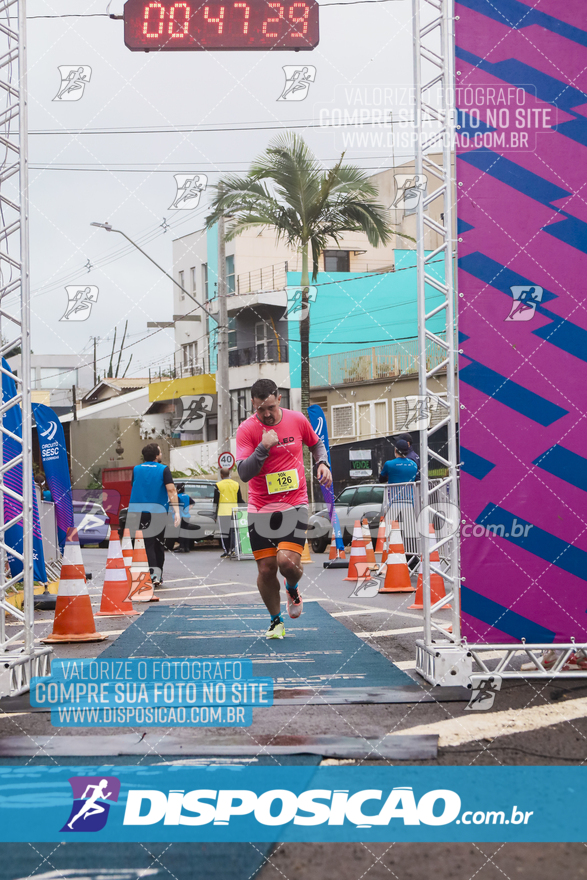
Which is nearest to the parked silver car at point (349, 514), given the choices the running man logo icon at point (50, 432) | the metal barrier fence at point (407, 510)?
the metal barrier fence at point (407, 510)

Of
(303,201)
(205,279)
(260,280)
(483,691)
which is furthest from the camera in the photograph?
(205,279)

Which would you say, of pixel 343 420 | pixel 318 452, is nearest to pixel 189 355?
pixel 343 420

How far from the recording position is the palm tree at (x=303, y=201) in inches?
930

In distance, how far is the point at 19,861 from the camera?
308 cm

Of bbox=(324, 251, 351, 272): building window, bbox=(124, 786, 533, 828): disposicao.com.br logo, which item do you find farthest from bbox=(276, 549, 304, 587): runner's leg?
bbox=(324, 251, 351, 272): building window

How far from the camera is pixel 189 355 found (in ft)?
150

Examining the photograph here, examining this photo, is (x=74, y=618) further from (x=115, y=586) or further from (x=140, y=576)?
(x=140, y=576)

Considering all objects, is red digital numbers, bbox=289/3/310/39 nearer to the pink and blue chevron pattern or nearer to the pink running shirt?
the pink and blue chevron pattern

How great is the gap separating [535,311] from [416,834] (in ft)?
11.0

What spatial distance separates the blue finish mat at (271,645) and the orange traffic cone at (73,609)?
31 cm

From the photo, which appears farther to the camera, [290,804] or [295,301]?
[295,301]

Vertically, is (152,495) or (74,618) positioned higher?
(152,495)

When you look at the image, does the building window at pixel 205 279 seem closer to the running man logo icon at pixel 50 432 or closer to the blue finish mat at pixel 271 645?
the running man logo icon at pixel 50 432

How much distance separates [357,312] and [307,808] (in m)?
35.5
